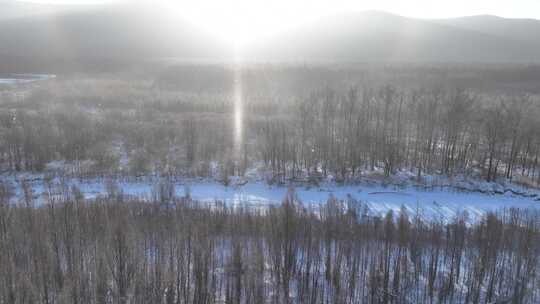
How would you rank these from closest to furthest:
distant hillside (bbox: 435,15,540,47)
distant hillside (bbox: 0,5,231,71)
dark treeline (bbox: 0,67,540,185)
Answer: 1. dark treeline (bbox: 0,67,540,185)
2. distant hillside (bbox: 0,5,231,71)
3. distant hillside (bbox: 435,15,540,47)

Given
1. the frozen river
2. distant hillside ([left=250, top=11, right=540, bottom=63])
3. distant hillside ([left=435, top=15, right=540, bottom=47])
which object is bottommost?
the frozen river

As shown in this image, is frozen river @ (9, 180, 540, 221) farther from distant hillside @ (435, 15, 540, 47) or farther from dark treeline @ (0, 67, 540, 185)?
distant hillside @ (435, 15, 540, 47)

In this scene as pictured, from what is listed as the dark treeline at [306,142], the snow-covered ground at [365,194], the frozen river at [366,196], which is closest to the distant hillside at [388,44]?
the dark treeline at [306,142]

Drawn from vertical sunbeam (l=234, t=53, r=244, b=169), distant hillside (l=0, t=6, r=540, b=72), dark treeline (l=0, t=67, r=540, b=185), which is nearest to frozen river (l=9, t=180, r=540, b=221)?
dark treeline (l=0, t=67, r=540, b=185)

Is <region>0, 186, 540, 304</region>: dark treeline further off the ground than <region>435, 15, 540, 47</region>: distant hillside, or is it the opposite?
<region>435, 15, 540, 47</region>: distant hillside

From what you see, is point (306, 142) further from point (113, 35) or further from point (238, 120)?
point (113, 35)

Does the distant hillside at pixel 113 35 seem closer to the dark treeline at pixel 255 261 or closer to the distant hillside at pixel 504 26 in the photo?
the dark treeline at pixel 255 261

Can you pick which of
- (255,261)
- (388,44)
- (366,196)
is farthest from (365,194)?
(388,44)
